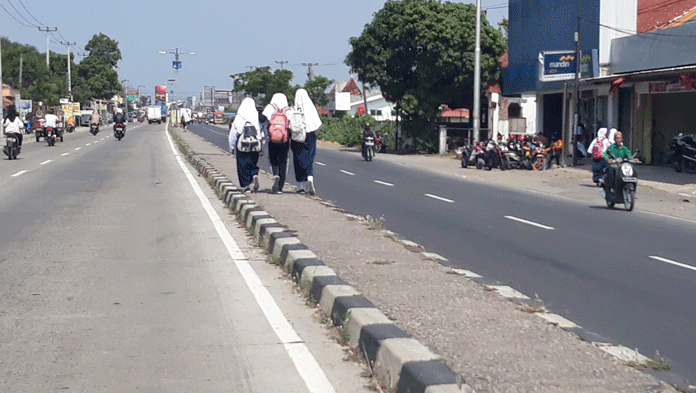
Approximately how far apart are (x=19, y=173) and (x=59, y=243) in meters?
13.6

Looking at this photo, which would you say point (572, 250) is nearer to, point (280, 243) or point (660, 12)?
point (280, 243)

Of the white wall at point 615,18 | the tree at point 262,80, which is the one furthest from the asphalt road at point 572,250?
the tree at point 262,80

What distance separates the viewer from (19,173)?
76.0ft

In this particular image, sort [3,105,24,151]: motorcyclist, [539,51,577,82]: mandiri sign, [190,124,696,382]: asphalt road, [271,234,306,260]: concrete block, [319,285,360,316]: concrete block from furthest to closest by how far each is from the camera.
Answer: [539,51,577,82]: mandiri sign
[3,105,24,151]: motorcyclist
[271,234,306,260]: concrete block
[190,124,696,382]: asphalt road
[319,285,360,316]: concrete block

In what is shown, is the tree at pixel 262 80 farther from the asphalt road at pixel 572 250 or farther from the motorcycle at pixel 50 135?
the asphalt road at pixel 572 250

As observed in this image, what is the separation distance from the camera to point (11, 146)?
29.9m

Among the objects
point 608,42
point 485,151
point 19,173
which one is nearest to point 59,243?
point 19,173

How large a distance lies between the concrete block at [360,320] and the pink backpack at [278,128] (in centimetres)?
907

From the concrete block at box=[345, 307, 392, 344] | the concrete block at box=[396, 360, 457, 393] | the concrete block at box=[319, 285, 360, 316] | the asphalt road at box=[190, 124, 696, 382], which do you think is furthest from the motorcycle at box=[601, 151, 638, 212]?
the concrete block at box=[396, 360, 457, 393]

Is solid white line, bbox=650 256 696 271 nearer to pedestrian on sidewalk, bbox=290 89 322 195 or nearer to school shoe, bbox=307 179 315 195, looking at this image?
pedestrian on sidewalk, bbox=290 89 322 195

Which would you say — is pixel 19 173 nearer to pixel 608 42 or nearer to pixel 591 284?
pixel 591 284

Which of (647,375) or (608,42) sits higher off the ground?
(608,42)

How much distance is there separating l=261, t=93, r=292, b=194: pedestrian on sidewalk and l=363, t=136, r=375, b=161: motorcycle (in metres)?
19.2

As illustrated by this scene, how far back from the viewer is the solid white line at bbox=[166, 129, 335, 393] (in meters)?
5.25
